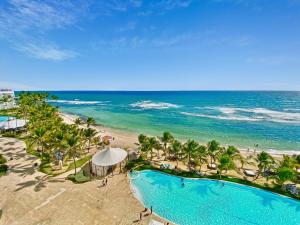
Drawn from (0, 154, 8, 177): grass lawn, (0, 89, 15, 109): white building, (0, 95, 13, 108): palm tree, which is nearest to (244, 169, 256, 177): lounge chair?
(0, 154, 8, 177): grass lawn

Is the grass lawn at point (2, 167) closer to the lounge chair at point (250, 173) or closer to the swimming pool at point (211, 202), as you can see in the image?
the swimming pool at point (211, 202)

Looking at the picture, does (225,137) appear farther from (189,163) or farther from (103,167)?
(103,167)

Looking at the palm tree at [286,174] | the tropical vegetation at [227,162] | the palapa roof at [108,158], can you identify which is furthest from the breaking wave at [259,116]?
the palapa roof at [108,158]

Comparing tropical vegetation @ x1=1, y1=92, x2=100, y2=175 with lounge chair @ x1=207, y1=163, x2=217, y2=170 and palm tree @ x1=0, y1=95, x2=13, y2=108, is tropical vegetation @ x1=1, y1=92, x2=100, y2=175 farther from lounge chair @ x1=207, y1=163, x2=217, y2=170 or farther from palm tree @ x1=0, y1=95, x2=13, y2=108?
palm tree @ x1=0, y1=95, x2=13, y2=108

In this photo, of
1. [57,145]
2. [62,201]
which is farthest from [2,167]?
[62,201]

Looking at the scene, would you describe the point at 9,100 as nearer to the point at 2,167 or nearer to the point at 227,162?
the point at 2,167
